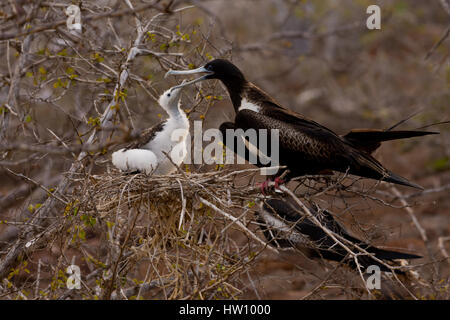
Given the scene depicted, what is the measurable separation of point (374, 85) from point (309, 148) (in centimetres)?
992

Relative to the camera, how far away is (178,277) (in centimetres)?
361

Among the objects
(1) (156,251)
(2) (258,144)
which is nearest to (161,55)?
Answer: (2) (258,144)

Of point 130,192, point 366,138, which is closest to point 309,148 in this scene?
point 366,138

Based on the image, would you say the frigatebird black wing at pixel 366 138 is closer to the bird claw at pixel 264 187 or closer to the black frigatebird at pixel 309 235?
the black frigatebird at pixel 309 235

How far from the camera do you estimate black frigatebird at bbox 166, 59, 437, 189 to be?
14.1 feet

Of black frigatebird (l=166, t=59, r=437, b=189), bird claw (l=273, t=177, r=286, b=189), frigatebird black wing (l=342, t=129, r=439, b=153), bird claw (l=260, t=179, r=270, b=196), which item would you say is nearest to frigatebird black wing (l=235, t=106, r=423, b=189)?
black frigatebird (l=166, t=59, r=437, b=189)

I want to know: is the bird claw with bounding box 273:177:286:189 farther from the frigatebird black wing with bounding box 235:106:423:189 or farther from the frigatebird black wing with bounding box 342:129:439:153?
the frigatebird black wing with bounding box 342:129:439:153

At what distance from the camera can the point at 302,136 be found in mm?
4445

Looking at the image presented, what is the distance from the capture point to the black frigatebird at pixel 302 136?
4285 mm

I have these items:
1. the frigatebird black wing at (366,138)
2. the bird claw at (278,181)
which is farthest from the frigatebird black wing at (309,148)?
the bird claw at (278,181)

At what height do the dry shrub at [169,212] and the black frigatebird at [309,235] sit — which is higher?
the dry shrub at [169,212]

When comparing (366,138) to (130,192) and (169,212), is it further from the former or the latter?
(130,192)

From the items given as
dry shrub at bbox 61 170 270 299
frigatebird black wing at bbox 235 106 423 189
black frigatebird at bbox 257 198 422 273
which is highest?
frigatebird black wing at bbox 235 106 423 189
